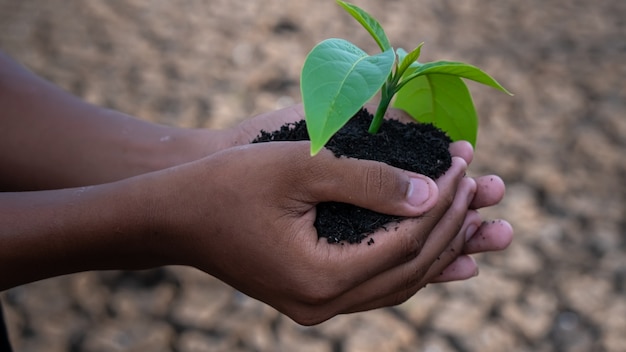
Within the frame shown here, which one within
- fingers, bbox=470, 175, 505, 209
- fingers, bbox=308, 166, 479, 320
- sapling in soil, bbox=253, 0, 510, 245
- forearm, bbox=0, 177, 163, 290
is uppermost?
sapling in soil, bbox=253, 0, 510, 245

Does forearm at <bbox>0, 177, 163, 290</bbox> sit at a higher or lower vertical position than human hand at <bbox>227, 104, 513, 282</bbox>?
higher

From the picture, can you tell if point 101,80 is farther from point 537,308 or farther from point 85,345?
point 537,308

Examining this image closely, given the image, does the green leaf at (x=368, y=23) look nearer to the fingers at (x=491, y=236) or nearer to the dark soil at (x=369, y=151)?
the dark soil at (x=369, y=151)

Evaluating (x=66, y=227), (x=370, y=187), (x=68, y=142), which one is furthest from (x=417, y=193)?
(x=68, y=142)

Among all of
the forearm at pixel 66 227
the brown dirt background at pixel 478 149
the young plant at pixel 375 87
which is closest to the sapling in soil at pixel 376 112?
the young plant at pixel 375 87

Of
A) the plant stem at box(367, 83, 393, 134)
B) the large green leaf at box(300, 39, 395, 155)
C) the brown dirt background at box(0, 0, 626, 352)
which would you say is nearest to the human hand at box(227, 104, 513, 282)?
the plant stem at box(367, 83, 393, 134)

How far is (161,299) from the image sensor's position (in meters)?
1.83

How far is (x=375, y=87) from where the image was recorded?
807mm

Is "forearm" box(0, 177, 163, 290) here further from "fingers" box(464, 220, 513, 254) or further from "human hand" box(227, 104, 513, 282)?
"fingers" box(464, 220, 513, 254)

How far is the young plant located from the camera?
77cm

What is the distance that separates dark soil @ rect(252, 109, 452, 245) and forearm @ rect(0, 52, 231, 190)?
0.19 m

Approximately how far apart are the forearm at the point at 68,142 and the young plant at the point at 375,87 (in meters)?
0.32

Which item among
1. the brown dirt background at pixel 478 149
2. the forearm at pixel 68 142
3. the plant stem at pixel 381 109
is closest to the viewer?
the plant stem at pixel 381 109

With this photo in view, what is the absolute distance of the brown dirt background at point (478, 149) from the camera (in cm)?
175
